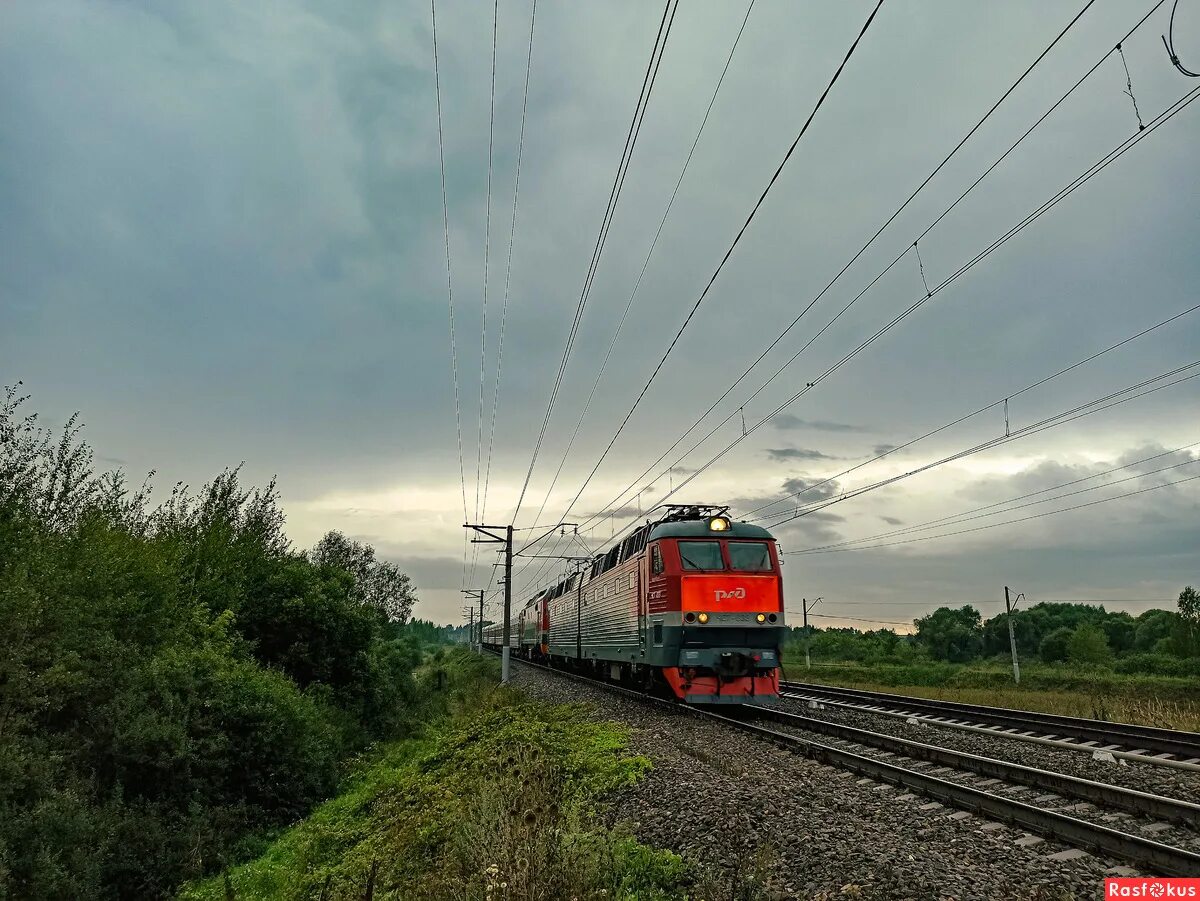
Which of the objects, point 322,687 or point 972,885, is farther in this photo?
point 322,687

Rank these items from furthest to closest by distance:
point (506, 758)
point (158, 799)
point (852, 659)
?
point (852, 659), point (158, 799), point (506, 758)

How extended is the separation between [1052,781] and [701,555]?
882 centimetres

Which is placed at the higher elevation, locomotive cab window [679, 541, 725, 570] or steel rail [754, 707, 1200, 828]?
locomotive cab window [679, 541, 725, 570]

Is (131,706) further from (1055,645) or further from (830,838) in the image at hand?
(1055,645)

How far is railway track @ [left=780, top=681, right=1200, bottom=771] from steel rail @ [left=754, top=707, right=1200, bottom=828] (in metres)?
2.47

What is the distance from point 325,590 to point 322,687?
3861mm

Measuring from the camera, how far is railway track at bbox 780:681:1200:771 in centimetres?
1148

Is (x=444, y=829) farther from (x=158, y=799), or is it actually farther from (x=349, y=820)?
(x=158, y=799)

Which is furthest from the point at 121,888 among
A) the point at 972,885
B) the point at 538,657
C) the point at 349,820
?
the point at 538,657

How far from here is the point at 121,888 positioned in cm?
1377

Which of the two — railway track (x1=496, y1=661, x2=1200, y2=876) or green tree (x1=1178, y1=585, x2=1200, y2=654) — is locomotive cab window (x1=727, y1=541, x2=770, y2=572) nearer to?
railway track (x1=496, y1=661, x2=1200, y2=876)

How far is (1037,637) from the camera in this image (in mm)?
83125
